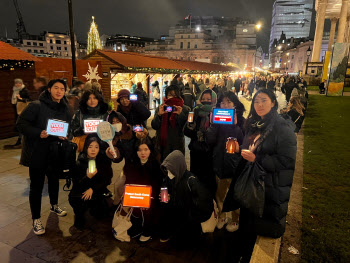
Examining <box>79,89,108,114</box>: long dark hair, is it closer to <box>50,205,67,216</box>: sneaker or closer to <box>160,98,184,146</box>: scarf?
<box>160,98,184,146</box>: scarf

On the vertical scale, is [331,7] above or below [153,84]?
above

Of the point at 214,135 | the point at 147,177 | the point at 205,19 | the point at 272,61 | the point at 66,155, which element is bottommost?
the point at 147,177

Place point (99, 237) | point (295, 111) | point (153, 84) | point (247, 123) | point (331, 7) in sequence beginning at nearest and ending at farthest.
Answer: point (247, 123) < point (99, 237) < point (295, 111) < point (153, 84) < point (331, 7)

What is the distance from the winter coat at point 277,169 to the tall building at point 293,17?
171120mm

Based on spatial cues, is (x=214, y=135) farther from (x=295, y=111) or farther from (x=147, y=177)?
(x=295, y=111)

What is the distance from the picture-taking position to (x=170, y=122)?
15.3 feet

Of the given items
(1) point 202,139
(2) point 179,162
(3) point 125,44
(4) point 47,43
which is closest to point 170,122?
(1) point 202,139

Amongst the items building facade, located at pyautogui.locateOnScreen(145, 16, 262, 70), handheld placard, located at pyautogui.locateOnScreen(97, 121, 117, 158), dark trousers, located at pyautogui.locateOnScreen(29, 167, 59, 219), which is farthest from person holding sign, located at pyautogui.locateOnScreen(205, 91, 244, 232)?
building facade, located at pyautogui.locateOnScreen(145, 16, 262, 70)

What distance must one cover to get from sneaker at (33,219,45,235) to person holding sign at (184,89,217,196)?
260cm

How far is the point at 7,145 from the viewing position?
806 cm

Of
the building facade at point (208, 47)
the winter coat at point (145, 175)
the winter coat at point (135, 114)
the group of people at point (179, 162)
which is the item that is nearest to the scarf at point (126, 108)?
the winter coat at point (135, 114)

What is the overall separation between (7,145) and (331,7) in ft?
185

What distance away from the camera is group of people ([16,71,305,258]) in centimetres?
286

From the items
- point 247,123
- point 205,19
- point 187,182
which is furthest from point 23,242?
point 205,19
